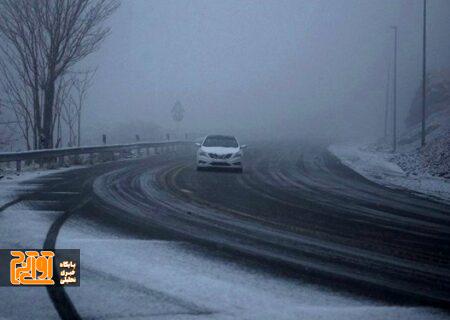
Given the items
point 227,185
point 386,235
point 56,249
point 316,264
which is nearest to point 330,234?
point 386,235

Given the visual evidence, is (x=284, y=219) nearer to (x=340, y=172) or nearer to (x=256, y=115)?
(x=340, y=172)

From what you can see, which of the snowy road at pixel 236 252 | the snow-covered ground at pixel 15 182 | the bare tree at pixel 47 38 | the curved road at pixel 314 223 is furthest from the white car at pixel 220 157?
the bare tree at pixel 47 38

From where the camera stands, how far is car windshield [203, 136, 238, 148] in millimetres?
20703

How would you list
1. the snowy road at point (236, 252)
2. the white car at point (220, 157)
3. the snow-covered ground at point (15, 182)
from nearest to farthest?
the snowy road at point (236, 252)
the snow-covered ground at point (15, 182)
the white car at point (220, 157)

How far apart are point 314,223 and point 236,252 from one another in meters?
2.72

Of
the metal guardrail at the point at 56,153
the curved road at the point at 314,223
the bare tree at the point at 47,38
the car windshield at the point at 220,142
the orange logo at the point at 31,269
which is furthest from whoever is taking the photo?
the bare tree at the point at 47,38

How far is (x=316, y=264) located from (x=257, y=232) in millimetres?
1871

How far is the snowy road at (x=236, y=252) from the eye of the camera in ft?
15.6

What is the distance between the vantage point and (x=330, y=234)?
26.5ft

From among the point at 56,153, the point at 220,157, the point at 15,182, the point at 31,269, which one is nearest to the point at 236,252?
the point at 31,269

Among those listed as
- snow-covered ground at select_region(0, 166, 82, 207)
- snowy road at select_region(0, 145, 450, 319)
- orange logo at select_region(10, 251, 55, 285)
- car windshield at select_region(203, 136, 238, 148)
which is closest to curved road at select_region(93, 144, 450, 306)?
snowy road at select_region(0, 145, 450, 319)

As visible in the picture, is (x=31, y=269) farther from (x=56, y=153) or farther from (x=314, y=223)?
(x=56, y=153)

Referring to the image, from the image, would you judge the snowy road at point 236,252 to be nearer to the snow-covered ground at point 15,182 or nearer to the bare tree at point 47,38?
the snow-covered ground at point 15,182

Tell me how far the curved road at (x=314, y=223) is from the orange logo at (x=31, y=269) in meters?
2.34
